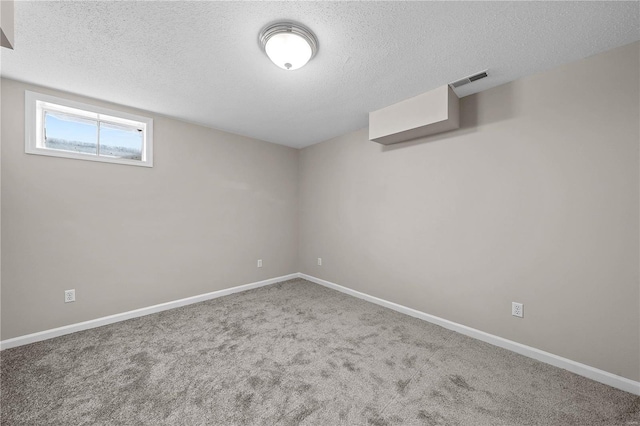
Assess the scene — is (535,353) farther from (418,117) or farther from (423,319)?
(418,117)

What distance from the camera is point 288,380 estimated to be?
6.04 ft

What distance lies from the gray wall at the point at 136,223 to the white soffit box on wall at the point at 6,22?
3.58 ft

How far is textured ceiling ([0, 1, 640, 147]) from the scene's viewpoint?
1487 millimetres

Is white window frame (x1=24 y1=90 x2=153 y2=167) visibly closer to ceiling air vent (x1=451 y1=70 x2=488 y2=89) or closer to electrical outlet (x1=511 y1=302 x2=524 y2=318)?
ceiling air vent (x1=451 y1=70 x2=488 y2=89)

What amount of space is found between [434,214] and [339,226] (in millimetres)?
1520

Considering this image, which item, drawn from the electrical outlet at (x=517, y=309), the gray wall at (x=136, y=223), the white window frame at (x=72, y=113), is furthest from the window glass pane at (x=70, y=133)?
the electrical outlet at (x=517, y=309)

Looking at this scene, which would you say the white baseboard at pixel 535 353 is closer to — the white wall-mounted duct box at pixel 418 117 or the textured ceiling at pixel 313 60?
the white wall-mounted duct box at pixel 418 117

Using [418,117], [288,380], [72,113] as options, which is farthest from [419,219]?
[72,113]

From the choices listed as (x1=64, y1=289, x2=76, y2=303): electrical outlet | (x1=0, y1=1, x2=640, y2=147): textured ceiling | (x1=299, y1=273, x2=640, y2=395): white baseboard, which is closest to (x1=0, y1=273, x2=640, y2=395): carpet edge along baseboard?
(x1=299, y1=273, x2=640, y2=395): white baseboard

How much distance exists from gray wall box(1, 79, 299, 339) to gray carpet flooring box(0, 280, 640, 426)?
462 millimetres

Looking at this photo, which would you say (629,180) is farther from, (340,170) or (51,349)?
(51,349)

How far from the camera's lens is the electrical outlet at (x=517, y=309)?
7.26ft

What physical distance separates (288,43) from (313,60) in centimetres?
34

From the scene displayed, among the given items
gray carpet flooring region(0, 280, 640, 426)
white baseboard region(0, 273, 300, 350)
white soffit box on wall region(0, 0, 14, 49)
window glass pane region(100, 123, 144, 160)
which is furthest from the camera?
window glass pane region(100, 123, 144, 160)
